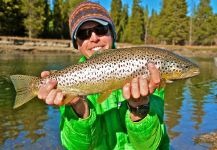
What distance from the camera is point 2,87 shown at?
57.8 ft

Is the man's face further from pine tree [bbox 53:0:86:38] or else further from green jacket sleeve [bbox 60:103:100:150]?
pine tree [bbox 53:0:86:38]

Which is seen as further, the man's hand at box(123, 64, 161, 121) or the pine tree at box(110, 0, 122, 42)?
the pine tree at box(110, 0, 122, 42)

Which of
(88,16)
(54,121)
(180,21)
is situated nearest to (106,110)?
(88,16)

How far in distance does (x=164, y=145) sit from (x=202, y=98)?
1231 centimetres

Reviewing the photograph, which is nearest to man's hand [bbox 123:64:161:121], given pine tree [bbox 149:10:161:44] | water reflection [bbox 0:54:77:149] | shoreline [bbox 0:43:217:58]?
water reflection [bbox 0:54:77:149]

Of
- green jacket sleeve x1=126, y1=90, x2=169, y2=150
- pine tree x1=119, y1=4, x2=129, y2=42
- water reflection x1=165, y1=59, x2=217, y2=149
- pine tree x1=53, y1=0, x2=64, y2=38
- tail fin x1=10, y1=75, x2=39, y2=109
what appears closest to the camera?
green jacket sleeve x1=126, y1=90, x2=169, y2=150

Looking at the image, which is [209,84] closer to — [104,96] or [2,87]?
[2,87]

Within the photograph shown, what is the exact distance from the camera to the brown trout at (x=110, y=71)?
12.0ft

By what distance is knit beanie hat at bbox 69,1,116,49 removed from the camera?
446 centimetres

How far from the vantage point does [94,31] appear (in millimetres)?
4469

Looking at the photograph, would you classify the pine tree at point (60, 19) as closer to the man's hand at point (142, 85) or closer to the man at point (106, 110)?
the man at point (106, 110)

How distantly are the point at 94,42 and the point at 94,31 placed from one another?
151 mm

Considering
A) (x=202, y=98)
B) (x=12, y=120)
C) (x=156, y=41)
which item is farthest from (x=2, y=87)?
(x=156, y=41)

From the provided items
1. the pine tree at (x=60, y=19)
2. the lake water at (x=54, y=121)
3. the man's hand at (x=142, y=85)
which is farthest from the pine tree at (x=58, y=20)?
the man's hand at (x=142, y=85)
